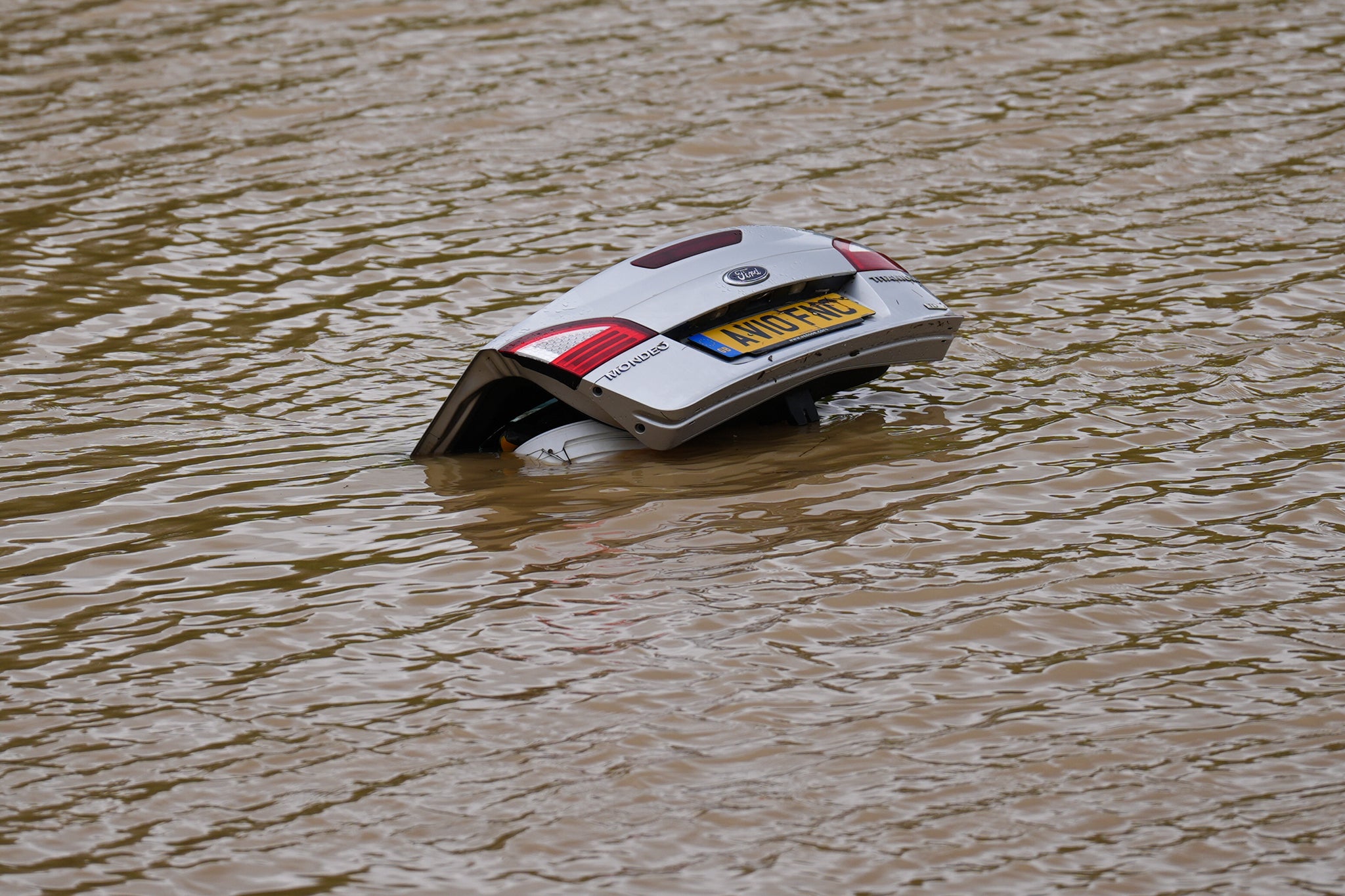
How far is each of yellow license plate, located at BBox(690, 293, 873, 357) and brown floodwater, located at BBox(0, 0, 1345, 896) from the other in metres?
0.48

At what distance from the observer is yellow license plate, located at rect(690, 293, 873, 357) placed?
19.4 ft

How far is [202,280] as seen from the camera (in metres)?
8.55

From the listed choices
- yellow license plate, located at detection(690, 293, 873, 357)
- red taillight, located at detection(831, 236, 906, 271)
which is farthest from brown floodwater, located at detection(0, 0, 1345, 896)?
red taillight, located at detection(831, 236, 906, 271)

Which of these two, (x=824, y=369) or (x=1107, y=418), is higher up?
(x=824, y=369)

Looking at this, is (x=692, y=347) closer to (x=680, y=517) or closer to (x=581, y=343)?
(x=581, y=343)

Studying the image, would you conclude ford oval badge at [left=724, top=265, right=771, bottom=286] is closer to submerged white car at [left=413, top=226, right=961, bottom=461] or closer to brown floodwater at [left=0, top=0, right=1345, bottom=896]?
submerged white car at [left=413, top=226, right=961, bottom=461]

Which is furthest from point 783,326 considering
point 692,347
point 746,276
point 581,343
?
point 581,343

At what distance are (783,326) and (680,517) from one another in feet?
3.19

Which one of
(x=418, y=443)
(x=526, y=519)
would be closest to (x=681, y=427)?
(x=526, y=519)

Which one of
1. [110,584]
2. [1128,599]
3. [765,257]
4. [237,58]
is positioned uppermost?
[237,58]

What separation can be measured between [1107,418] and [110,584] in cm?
389

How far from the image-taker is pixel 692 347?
5887mm

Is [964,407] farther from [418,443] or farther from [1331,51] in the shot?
[1331,51]

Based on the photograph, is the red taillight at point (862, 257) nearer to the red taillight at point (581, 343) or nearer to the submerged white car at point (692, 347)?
the submerged white car at point (692, 347)
